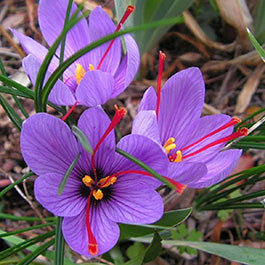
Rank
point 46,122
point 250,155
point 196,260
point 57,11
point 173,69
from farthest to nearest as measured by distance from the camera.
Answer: point 173,69
point 250,155
point 196,260
point 57,11
point 46,122

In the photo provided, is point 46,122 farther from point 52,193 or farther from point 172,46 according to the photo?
point 172,46

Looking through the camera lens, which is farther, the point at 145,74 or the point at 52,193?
the point at 145,74

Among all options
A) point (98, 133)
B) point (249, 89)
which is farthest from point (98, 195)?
point (249, 89)

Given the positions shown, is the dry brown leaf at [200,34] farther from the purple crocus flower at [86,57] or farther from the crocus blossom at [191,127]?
the crocus blossom at [191,127]

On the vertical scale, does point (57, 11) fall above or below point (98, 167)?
above

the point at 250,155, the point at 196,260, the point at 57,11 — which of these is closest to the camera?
the point at 57,11

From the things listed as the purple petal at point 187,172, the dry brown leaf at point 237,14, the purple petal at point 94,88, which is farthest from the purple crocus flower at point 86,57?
the dry brown leaf at point 237,14

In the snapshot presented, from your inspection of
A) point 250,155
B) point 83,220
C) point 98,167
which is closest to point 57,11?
point 98,167

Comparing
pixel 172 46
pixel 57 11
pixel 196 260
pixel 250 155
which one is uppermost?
pixel 57 11
